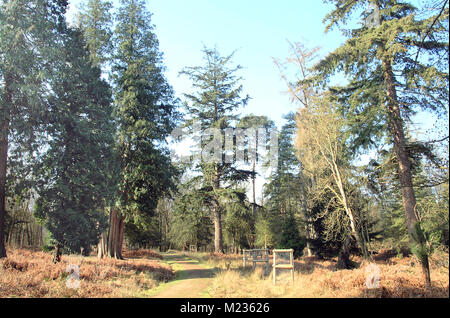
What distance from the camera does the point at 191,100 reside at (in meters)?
26.9

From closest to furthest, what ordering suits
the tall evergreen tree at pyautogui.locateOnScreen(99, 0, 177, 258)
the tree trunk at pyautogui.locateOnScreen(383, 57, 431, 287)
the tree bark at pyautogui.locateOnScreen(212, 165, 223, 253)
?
the tree trunk at pyautogui.locateOnScreen(383, 57, 431, 287) < the tall evergreen tree at pyautogui.locateOnScreen(99, 0, 177, 258) < the tree bark at pyautogui.locateOnScreen(212, 165, 223, 253)

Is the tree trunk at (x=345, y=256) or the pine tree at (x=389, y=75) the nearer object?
the pine tree at (x=389, y=75)

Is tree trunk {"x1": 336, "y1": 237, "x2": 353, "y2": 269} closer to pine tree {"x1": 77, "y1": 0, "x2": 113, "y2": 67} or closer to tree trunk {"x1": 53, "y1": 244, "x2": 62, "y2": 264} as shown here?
tree trunk {"x1": 53, "y1": 244, "x2": 62, "y2": 264}

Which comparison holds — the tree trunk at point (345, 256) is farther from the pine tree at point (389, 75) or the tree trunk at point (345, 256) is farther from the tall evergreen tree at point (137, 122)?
the tall evergreen tree at point (137, 122)

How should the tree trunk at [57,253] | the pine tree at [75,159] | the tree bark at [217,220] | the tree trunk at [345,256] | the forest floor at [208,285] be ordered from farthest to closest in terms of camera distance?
the tree bark at [217,220]
the tree trunk at [345,256]
the tree trunk at [57,253]
the pine tree at [75,159]
the forest floor at [208,285]

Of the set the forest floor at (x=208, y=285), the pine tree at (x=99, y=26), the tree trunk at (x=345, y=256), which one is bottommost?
the tree trunk at (x=345, y=256)

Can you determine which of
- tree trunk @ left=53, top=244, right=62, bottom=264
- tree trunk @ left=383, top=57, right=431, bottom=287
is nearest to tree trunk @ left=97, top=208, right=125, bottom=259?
tree trunk @ left=53, top=244, right=62, bottom=264

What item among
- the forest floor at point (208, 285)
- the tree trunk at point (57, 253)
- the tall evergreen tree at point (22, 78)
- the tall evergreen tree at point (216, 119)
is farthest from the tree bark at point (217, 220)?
the tall evergreen tree at point (22, 78)

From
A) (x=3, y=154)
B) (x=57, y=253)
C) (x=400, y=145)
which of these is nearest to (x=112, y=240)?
(x=57, y=253)

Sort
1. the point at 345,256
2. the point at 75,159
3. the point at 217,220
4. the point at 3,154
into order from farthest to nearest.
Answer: the point at 217,220, the point at 345,256, the point at 75,159, the point at 3,154

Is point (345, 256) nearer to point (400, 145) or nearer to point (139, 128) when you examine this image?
point (400, 145)

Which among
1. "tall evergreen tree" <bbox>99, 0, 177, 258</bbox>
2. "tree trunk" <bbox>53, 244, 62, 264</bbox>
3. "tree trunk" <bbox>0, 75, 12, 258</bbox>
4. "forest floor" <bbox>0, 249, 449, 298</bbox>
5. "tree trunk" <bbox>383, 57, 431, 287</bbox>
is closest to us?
"forest floor" <bbox>0, 249, 449, 298</bbox>
